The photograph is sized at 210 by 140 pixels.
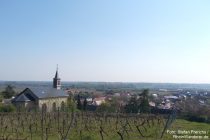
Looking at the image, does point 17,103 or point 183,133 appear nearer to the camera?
point 183,133

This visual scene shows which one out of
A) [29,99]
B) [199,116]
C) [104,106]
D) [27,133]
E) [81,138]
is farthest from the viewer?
[29,99]

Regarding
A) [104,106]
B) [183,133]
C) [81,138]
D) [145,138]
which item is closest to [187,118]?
[104,106]

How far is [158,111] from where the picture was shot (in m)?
54.7

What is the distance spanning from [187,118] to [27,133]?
82.8ft

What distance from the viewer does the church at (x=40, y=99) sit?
183 feet

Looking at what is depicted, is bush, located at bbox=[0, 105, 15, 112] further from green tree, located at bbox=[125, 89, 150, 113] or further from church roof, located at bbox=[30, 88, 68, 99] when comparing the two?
green tree, located at bbox=[125, 89, 150, 113]

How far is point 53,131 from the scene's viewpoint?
25125 millimetres

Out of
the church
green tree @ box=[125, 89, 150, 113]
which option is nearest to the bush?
the church

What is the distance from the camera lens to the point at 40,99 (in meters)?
59.7

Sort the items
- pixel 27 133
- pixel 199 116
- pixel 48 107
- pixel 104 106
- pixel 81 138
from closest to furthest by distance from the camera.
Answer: pixel 81 138 → pixel 27 133 → pixel 199 116 → pixel 104 106 → pixel 48 107

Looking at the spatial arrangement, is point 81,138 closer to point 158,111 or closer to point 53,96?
point 158,111

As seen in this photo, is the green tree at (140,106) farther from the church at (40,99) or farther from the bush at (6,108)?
the bush at (6,108)

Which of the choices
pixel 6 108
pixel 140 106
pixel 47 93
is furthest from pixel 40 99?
pixel 140 106

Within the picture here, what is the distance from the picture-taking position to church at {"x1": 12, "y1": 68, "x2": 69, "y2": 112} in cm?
5578
